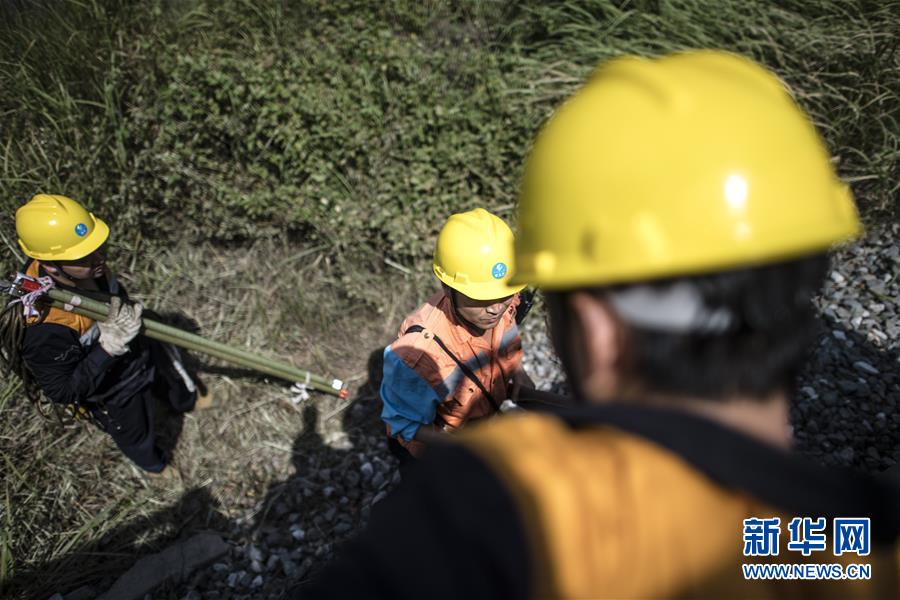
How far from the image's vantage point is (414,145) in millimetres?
4812

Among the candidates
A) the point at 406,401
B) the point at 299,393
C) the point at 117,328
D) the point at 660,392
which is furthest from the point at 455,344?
the point at 299,393

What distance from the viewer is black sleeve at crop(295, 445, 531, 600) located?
2.35 ft

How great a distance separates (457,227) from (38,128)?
4.02m

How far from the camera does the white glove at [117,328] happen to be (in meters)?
3.25

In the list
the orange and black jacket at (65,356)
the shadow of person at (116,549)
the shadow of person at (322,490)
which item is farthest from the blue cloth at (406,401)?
the shadow of person at (116,549)

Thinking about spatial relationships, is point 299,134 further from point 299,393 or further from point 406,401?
point 406,401

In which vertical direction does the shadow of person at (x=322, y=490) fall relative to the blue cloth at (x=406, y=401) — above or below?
below

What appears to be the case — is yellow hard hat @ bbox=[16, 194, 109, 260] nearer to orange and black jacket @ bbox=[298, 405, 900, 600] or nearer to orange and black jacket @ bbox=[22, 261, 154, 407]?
orange and black jacket @ bbox=[22, 261, 154, 407]

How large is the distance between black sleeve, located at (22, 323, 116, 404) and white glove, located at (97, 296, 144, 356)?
2.1 inches

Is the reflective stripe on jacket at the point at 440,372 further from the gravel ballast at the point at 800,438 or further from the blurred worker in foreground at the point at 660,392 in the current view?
the blurred worker in foreground at the point at 660,392

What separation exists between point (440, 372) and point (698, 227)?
1.90 meters

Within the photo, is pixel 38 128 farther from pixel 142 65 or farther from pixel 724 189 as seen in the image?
pixel 724 189

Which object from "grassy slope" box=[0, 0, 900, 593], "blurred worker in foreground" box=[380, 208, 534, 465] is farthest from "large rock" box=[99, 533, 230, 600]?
"blurred worker in foreground" box=[380, 208, 534, 465]

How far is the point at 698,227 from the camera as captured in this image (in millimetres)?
849
